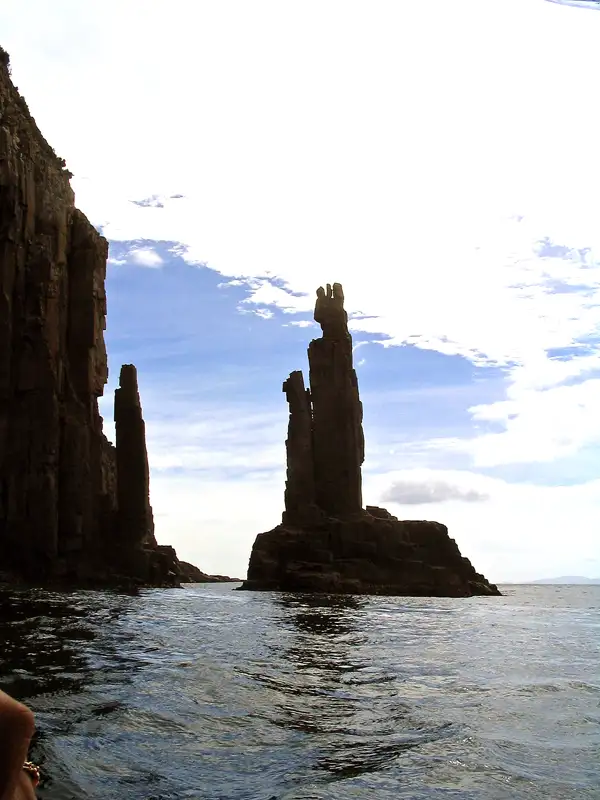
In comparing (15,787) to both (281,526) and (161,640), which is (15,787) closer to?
(161,640)

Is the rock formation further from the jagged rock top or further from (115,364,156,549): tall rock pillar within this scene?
(115,364,156,549): tall rock pillar

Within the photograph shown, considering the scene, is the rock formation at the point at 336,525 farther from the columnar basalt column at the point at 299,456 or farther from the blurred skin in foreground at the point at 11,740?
the blurred skin in foreground at the point at 11,740

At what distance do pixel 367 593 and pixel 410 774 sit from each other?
6657 centimetres

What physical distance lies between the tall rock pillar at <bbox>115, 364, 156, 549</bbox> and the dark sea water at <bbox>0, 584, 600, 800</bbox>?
49.5 meters

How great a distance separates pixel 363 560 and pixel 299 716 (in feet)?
222

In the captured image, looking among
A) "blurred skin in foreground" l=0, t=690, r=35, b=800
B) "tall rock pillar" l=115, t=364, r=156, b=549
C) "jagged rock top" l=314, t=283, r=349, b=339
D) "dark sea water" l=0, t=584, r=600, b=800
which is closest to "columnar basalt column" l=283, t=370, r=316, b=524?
"jagged rock top" l=314, t=283, r=349, b=339

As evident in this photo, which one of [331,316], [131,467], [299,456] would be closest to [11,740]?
[131,467]

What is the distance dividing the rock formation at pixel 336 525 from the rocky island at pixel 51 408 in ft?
41.7

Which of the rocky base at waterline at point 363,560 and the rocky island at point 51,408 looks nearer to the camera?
the rocky island at point 51,408

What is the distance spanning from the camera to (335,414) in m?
91.2

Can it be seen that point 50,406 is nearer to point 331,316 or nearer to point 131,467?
point 131,467

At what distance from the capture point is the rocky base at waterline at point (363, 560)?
73562 mm

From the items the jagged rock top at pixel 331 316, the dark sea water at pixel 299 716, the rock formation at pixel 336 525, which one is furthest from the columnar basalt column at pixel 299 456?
the dark sea water at pixel 299 716

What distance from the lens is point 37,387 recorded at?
65.0m
